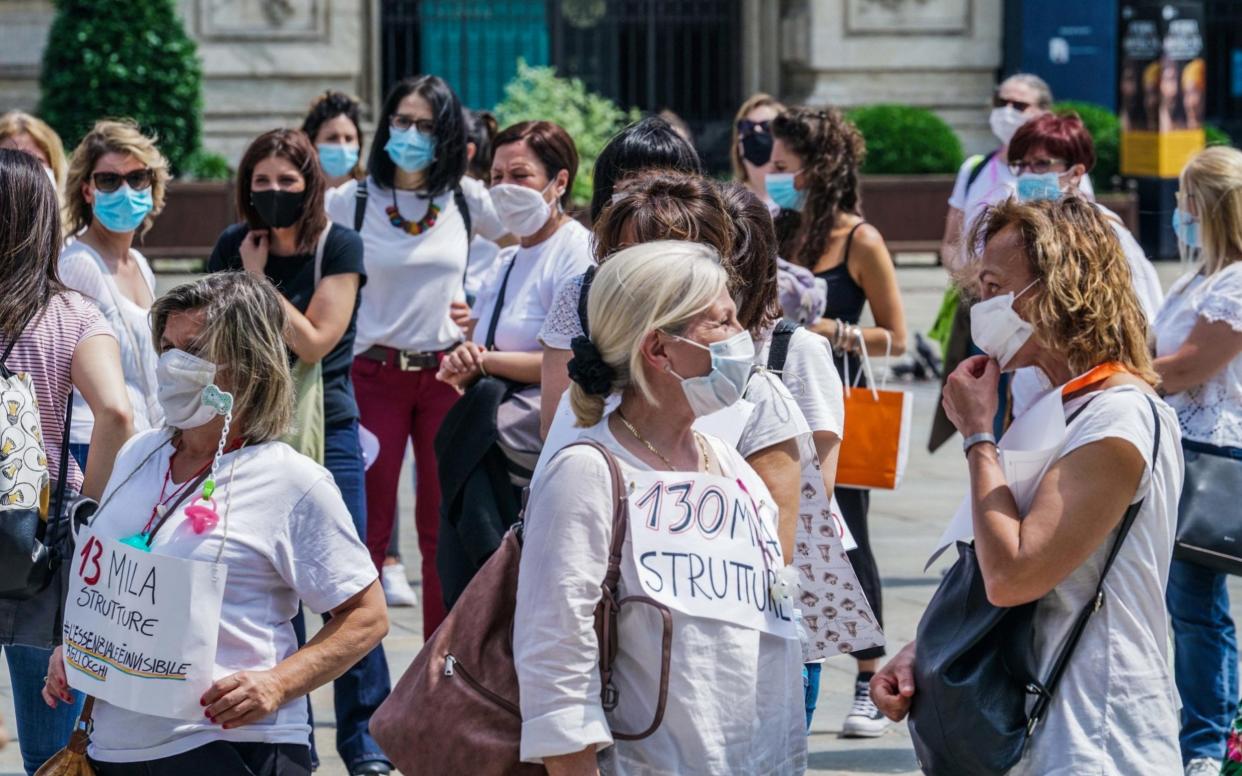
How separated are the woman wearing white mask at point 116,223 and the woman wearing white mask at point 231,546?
1.61 meters

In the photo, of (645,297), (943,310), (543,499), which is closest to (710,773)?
(543,499)

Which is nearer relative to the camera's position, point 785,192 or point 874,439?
point 874,439

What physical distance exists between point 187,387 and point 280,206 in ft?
7.44

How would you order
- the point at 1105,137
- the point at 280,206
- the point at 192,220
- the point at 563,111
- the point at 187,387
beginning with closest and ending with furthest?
the point at 187,387 → the point at 280,206 → the point at 563,111 → the point at 192,220 → the point at 1105,137

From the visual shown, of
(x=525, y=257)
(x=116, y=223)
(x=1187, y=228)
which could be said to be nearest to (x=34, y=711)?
(x=116, y=223)

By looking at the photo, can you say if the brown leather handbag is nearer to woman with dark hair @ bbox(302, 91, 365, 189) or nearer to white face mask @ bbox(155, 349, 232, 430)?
white face mask @ bbox(155, 349, 232, 430)

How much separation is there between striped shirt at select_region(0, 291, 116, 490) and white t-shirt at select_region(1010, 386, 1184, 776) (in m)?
2.20

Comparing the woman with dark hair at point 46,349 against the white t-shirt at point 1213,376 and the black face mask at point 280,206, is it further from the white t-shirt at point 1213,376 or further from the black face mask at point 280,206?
the white t-shirt at point 1213,376

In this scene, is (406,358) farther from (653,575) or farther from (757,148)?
(653,575)

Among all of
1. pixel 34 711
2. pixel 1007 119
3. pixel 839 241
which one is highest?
pixel 1007 119

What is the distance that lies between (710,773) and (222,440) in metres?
1.09

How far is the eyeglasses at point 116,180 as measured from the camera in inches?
215

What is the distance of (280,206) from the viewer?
5.61 meters

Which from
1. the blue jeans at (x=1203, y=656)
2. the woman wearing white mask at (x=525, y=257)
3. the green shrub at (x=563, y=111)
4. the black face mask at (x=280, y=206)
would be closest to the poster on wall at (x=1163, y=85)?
the green shrub at (x=563, y=111)
